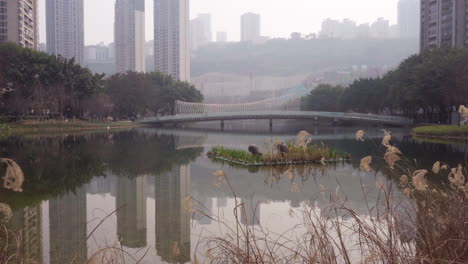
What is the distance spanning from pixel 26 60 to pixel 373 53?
132 metres

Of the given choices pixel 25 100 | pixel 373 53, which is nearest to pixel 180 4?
pixel 373 53

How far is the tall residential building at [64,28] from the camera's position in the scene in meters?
134

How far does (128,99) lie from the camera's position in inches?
2504

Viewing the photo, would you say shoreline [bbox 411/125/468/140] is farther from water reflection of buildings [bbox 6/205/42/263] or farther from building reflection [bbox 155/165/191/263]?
water reflection of buildings [bbox 6/205/42/263]

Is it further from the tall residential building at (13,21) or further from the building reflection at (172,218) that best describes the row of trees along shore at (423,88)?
the tall residential building at (13,21)

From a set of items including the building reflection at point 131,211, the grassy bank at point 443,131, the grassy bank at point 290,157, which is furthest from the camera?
the grassy bank at point 443,131

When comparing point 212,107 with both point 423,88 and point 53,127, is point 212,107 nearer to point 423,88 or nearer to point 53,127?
point 53,127

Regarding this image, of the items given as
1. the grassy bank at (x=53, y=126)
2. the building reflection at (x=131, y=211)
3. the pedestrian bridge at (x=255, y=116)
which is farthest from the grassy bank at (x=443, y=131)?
the grassy bank at (x=53, y=126)

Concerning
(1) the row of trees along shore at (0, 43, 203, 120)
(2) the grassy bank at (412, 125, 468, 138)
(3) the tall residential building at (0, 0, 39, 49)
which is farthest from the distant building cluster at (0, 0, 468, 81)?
(2) the grassy bank at (412, 125, 468, 138)

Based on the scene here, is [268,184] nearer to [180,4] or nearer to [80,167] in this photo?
[80,167]

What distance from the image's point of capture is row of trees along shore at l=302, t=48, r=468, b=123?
38.1 meters

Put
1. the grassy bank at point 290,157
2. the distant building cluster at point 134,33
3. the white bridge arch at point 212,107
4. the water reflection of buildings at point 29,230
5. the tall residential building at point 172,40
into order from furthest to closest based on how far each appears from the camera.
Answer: the distant building cluster at point 134,33 → the tall residential building at point 172,40 → the white bridge arch at point 212,107 → the grassy bank at point 290,157 → the water reflection of buildings at point 29,230

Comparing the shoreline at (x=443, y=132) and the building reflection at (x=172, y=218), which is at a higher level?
the shoreline at (x=443, y=132)

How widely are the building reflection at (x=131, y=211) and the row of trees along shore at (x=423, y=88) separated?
31.3 m
